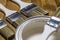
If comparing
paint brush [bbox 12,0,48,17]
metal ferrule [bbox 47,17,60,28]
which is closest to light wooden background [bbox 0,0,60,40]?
paint brush [bbox 12,0,48,17]

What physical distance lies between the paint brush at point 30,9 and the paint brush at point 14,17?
25 mm

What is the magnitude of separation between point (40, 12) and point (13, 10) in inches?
4.4

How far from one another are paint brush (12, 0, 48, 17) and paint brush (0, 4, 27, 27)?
0.08 ft

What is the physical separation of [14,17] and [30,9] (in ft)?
0.24

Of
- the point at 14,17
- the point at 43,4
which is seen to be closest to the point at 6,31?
the point at 14,17

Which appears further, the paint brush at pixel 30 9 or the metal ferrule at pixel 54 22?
the paint brush at pixel 30 9

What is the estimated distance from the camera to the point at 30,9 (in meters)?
0.67

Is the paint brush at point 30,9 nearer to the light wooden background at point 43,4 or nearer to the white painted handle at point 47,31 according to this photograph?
the light wooden background at point 43,4

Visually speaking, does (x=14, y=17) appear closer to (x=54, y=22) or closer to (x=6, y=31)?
(x=6, y=31)

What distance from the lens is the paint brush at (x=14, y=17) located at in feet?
2.06

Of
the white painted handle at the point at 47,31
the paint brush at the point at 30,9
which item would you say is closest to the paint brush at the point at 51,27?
the white painted handle at the point at 47,31

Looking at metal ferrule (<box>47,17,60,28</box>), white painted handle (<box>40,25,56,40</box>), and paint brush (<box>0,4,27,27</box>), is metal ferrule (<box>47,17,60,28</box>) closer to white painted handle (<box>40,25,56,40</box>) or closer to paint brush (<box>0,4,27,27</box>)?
white painted handle (<box>40,25,56,40</box>)

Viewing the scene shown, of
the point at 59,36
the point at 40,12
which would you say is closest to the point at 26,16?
the point at 40,12

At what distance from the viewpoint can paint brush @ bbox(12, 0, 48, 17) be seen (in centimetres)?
65
